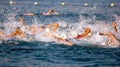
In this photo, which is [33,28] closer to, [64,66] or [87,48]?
[87,48]

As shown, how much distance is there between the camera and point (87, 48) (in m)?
23.4

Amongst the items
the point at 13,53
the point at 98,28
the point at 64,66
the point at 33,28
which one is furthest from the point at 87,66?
the point at 98,28

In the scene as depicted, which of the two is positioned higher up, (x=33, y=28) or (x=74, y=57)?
(x=33, y=28)

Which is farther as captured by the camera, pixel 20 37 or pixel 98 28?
pixel 98 28

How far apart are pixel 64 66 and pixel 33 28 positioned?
10.5 m

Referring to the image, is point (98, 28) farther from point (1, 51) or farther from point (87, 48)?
point (1, 51)

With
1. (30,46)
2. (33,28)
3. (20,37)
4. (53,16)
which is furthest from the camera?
(53,16)

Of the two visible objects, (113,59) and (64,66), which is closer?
(64,66)

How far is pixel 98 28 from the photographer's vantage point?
32875mm

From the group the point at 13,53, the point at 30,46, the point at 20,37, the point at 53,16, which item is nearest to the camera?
the point at 13,53

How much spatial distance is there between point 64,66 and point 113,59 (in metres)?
3.89

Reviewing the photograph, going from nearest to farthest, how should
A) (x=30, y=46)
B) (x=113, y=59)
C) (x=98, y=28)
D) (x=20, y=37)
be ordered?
(x=113, y=59)
(x=30, y=46)
(x=20, y=37)
(x=98, y=28)


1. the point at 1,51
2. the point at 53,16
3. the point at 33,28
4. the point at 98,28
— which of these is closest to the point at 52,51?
the point at 1,51

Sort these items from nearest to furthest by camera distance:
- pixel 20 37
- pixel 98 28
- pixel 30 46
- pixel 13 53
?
pixel 13 53
pixel 30 46
pixel 20 37
pixel 98 28
